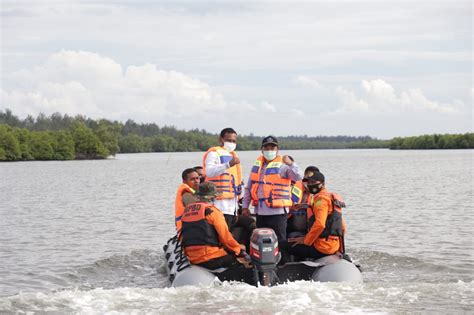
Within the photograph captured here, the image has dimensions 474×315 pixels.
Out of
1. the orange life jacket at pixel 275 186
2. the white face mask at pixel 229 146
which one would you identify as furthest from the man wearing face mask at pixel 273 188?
the white face mask at pixel 229 146

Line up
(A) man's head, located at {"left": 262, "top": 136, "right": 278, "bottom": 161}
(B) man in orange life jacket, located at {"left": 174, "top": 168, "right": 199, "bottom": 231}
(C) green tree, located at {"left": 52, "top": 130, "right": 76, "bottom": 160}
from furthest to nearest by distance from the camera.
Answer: (C) green tree, located at {"left": 52, "top": 130, "right": 76, "bottom": 160}, (B) man in orange life jacket, located at {"left": 174, "top": 168, "right": 199, "bottom": 231}, (A) man's head, located at {"left": 262, "top": 136, "right": 278, "bottom": 161}

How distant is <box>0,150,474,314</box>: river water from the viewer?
26.6ft

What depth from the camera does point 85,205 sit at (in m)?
26.4

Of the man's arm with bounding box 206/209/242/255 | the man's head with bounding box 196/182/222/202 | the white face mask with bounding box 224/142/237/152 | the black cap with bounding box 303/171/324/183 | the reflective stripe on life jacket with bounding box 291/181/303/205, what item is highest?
the white face mask with bounding box 224/142/237/152

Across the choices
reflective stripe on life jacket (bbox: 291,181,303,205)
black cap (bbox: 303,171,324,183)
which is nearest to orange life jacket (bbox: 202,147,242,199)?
black cap (bbox: 303,171,324,183)

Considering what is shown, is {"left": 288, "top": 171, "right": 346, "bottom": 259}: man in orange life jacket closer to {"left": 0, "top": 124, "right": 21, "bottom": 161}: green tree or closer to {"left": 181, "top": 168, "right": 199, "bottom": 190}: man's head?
{"left": 181, "top": 168, "right": 199, "bottom": 190}: man's head

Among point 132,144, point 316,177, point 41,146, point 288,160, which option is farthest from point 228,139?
point 132,144

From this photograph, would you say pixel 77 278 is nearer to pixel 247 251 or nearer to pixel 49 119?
pixel 247 251

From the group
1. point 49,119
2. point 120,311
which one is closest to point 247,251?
point 120,311

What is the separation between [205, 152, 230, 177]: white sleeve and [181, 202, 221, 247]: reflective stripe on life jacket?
2.71ft

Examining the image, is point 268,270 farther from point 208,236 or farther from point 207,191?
point 207,191

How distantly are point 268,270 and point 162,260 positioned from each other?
5160 mm

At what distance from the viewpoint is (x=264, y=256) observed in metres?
8.18

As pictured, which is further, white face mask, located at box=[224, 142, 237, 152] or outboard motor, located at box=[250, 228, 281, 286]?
white face mask, located at box=[224, 142, 237, 152]
